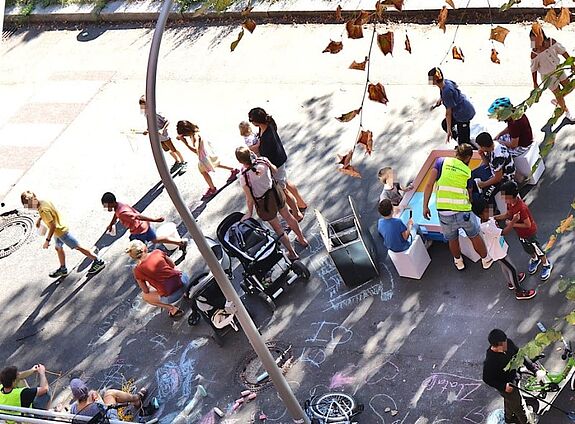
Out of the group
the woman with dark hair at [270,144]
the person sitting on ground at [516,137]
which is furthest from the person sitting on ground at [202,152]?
the person sitting on ground at [516,137]

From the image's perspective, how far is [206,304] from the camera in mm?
9484

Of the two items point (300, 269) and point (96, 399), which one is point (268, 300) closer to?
point (300, 269)

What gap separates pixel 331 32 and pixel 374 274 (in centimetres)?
641

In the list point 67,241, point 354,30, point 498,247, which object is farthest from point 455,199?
point 67,241

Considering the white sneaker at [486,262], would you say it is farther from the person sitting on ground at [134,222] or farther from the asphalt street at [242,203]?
the person sitting on ground at [134,222]

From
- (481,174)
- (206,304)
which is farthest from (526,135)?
(206,304)

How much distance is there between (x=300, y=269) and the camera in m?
10.1

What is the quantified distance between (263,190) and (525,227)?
3099 mm

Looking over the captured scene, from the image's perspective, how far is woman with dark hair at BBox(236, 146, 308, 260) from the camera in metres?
9.73

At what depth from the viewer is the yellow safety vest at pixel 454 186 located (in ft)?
28.9

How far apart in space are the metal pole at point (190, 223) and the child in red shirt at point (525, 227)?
10.0 ft

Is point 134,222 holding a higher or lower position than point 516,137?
higher

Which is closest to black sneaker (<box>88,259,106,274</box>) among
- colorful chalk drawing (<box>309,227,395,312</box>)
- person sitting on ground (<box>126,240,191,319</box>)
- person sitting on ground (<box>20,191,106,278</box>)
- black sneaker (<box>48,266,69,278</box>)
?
person sitting on ground (<box>20,191,106,278</box>)

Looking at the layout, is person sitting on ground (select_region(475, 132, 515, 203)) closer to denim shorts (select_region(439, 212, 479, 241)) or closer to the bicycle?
denim shorts (select_region(439, 212, 479, 241))
